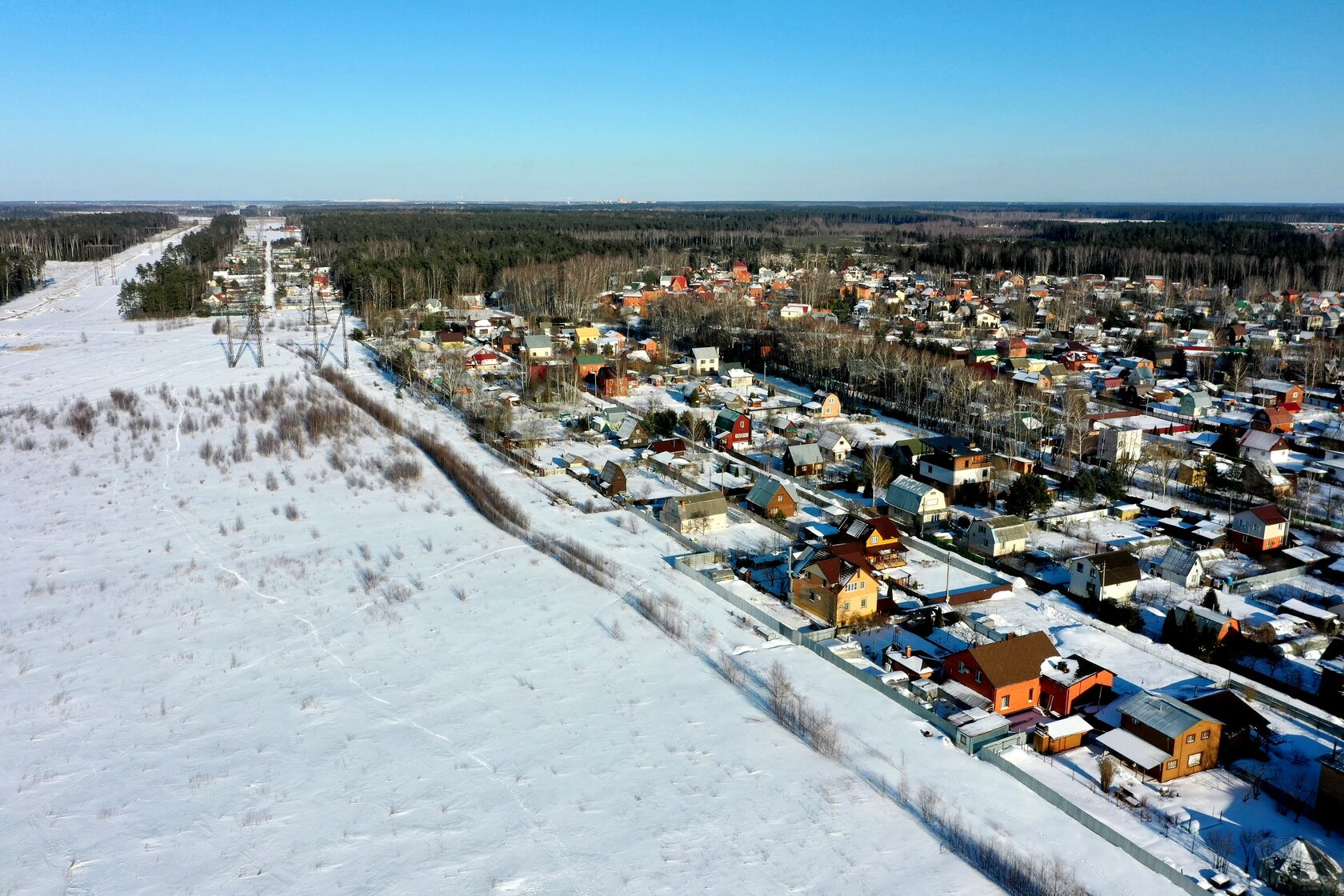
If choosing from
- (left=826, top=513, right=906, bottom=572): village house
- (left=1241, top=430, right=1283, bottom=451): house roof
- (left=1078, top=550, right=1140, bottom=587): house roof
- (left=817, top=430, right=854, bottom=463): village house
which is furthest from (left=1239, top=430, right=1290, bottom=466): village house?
(left=826, top=513, right=906, bottom=572): village house

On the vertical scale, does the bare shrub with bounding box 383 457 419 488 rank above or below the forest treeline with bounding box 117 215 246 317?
below

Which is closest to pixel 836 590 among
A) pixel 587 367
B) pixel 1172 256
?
pixel 587 367

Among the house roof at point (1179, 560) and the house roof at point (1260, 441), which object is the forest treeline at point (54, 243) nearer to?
the house roof at point (1179, 560)

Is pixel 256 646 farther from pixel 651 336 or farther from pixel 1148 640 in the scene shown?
pixel 651 336

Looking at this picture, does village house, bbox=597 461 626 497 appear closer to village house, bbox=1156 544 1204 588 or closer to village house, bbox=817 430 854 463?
village house, bbox=817 430 854 463

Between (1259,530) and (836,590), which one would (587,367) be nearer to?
(836,590)

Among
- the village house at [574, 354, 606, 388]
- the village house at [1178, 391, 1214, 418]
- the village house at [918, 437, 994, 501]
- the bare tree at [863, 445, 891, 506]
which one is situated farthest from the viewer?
the village house at [574, 354, 606, 388]
